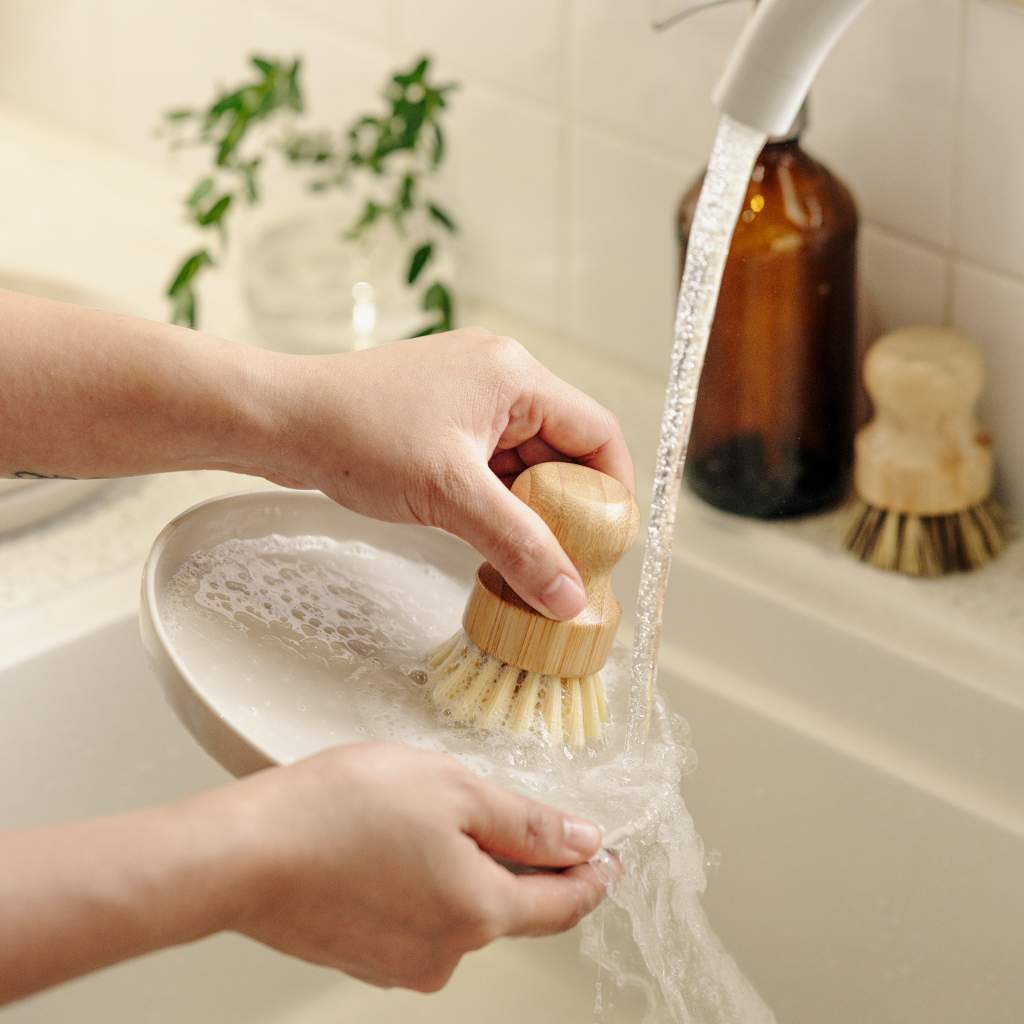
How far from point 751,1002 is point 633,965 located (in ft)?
0.22

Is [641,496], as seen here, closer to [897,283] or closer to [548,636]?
[897,283]

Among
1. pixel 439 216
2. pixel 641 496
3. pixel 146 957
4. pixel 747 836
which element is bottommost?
pixel 146 957

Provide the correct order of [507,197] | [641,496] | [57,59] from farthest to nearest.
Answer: [57,59] → [507,197] → [641,496]

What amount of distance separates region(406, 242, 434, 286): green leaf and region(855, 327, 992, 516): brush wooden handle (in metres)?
0.29

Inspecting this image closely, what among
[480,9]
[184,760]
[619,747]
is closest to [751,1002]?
[619,747]

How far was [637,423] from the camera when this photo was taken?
978 millimetres

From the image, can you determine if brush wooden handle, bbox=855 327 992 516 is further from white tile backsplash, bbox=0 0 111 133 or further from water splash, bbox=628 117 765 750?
white tile backsplash, bbox=0 0 111 133

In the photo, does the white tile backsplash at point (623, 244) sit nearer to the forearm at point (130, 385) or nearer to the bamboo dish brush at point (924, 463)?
the bamboo dish brush at point (924, 463)

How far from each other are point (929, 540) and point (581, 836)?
0.36m

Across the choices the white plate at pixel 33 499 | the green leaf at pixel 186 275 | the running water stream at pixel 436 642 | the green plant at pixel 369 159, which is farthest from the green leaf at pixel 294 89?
the running water stream at pixel 436 642

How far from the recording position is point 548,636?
0.62 metres

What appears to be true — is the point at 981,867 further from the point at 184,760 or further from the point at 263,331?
the point at 263,331

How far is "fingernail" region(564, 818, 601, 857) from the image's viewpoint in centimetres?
55

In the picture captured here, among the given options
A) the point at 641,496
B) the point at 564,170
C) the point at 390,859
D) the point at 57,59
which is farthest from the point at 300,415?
the point at 57,59
